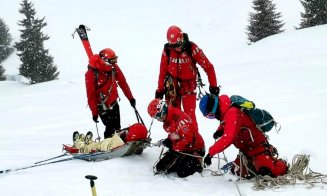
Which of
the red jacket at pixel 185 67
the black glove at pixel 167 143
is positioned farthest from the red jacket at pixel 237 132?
the red jacket at pixel 185 67

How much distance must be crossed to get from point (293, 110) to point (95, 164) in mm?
5021

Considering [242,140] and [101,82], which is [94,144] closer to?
[101,82]

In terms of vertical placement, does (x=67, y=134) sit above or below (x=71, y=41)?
below

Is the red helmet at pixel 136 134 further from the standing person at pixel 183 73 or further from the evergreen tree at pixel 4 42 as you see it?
the evergreen tree at pixel 4 42

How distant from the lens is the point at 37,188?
5.34 m

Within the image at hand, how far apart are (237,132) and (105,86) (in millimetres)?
2793

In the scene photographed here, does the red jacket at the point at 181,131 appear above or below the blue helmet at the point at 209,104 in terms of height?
below

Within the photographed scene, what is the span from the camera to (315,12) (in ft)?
100

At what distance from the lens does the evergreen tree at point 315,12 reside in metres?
30.3

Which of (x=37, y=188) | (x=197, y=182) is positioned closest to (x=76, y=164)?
(x=37, y=188)

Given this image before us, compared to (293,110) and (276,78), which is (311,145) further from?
(276,78)

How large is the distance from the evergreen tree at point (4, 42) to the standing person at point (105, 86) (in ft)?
122

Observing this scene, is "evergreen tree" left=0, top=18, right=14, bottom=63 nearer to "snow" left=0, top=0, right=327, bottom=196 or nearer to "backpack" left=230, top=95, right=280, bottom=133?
"snow" left=0, top=0, right=327, bottom=196

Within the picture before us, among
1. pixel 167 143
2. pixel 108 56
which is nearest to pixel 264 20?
pixel 108 56
